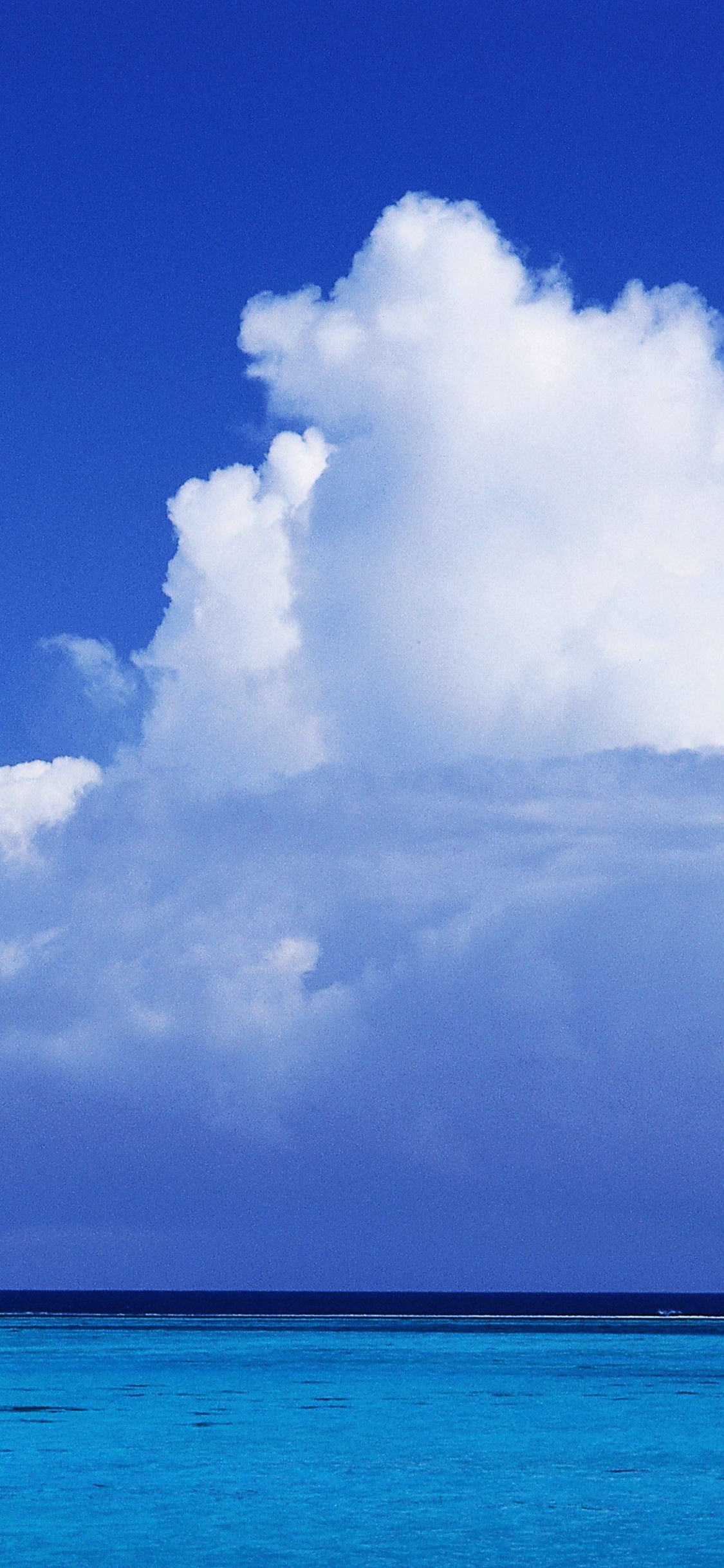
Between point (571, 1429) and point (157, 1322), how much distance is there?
3257 inches

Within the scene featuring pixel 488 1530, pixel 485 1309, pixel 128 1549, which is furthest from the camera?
pixel 485 1309

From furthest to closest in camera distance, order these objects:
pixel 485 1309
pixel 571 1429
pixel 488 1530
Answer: pixel 485 1309 → pixel 571 1429 → pixel 488 1530

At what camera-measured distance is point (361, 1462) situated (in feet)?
120

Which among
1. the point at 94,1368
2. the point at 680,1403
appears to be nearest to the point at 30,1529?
the point at 680,1403

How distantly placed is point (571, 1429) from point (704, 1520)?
560 inches

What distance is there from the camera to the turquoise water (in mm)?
26719

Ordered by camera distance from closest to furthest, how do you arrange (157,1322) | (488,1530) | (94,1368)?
1. (488,1530)
2. (94,1368)
3. (157,1322)

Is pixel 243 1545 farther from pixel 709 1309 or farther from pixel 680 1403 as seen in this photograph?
pixel 709 1309

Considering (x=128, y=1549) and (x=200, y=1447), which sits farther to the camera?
(x=200, y=1447)

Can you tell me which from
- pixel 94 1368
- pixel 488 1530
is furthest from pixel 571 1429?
pixel 94 1368

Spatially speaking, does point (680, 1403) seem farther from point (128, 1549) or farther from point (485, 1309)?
point (485, 1309)

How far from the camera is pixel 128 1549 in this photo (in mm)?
26266

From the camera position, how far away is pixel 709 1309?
190 metres

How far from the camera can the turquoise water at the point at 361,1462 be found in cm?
2672
